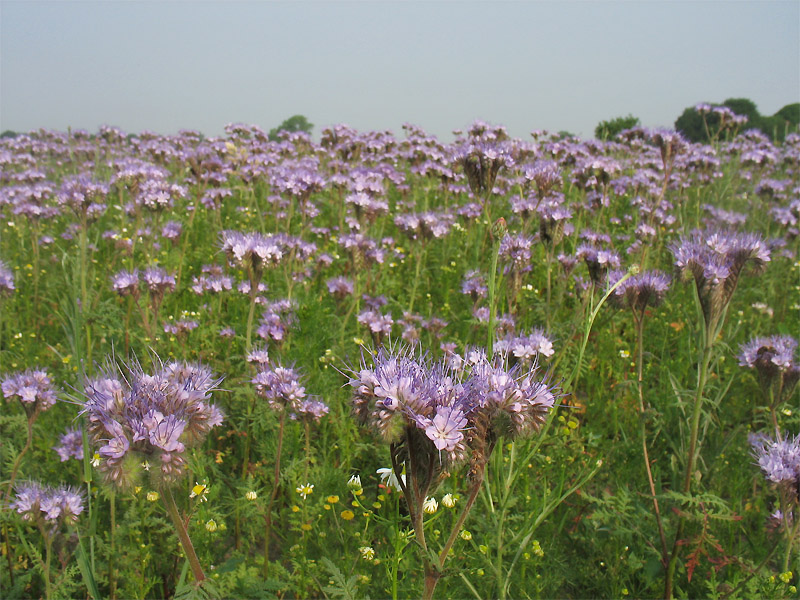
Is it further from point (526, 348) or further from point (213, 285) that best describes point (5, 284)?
point (526, 348)

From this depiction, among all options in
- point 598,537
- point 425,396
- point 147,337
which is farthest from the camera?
point 147,337

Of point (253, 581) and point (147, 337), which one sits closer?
point (253, 581)

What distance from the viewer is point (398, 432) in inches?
54.2

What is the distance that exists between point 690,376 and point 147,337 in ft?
14.9

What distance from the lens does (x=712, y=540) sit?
2.54m

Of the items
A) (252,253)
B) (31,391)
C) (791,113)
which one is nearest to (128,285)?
(252,253)

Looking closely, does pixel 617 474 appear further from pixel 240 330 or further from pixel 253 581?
pixel 240 330

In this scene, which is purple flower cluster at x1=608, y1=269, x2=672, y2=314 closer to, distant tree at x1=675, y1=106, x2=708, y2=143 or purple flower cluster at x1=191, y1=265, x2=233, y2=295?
purple flower cluster at x1=191, y1=265, x2=233, y2=295

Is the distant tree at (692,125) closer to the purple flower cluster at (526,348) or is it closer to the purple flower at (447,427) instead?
the purple flower cluster at (526,348)

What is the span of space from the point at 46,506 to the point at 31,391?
73 cm

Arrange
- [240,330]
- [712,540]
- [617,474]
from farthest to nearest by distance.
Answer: [240,330] < [617,474] < [712,540]

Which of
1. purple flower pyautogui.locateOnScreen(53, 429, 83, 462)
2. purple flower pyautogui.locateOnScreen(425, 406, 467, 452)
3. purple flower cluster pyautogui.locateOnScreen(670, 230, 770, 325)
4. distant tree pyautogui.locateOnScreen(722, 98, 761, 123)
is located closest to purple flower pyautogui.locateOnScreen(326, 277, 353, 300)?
purple flower pyautogui.locateOnScreen(53, 429, 83, 462)

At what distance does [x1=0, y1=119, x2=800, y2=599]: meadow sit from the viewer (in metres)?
1.56

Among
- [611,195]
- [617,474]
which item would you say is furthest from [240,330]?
[611,195]
